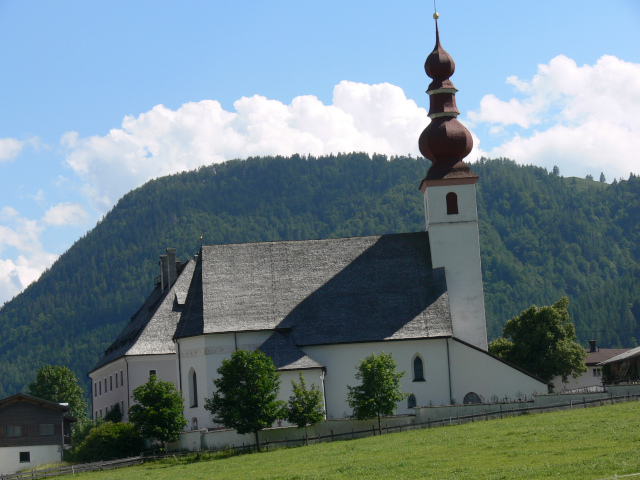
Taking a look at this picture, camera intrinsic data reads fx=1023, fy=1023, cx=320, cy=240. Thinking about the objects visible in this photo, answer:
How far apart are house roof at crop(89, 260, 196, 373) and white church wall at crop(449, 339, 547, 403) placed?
19518mm

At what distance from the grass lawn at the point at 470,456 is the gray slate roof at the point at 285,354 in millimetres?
7540

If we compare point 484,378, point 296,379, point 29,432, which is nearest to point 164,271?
point 29,432

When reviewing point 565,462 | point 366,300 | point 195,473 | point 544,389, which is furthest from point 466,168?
point 565,462

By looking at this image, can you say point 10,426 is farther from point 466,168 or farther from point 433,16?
point 433,16

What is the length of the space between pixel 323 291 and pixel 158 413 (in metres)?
12.9

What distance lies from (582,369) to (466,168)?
17901 mm

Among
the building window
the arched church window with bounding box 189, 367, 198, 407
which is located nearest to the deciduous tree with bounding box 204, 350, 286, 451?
the arched church window with bounding box 189, 367, 198, 407

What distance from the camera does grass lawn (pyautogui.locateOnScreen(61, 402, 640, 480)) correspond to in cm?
3169

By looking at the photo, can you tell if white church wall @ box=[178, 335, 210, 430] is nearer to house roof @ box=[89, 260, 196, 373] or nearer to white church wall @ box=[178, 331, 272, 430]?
white church wall @ box=[178, 331, 272, 430]

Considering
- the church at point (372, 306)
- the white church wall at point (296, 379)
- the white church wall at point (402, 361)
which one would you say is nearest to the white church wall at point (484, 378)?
the church at point (372, 306)

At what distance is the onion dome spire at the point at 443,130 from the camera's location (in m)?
62.0

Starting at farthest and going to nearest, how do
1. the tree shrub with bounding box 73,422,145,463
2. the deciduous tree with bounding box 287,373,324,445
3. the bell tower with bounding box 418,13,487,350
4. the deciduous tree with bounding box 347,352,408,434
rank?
1. the bell tower with bounding box 418,13,487,350
2. the tree shrub with bounding box 73,422,145,463
3. the deciduous tree with bounding box 347,352,408,434
4. the deciduous tree with bounding box 287,373,324,445

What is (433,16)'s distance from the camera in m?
65.2

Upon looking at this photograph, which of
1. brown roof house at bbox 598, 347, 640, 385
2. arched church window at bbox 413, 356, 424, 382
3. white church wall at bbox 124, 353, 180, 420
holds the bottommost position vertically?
brown roof house at bbox 598, 347, 640, 385
